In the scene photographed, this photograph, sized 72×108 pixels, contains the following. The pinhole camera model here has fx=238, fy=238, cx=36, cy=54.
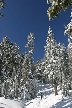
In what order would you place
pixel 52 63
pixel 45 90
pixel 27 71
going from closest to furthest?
pixel 52 63 → pixel 27 71 → pixel 45 90

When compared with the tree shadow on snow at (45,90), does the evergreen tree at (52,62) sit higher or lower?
higher

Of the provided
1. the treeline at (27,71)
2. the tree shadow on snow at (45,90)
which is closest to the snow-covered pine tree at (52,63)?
the treeline at (27,71)

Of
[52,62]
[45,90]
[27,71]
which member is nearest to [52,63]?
[52,62]

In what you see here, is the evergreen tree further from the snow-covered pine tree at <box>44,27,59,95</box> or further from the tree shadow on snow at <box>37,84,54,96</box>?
the tree shadow on snow at <box>37,84,54,96</box>

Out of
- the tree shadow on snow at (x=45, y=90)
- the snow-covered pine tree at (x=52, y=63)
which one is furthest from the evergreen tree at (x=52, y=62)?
the tree shadow on snow at (x=45, y=90)

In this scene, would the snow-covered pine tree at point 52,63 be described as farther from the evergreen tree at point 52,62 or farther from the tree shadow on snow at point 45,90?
the tree shadow on snow at point 45,90

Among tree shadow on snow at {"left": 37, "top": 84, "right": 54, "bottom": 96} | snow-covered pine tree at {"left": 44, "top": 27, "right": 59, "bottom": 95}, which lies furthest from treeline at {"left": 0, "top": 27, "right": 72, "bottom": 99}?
tree shadow on snow at {"left": 37, "top": 84, "right": 54, "bottom": 96}

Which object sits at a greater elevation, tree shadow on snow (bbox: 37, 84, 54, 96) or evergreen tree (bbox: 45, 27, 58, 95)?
evergreen tree (bbox: 45, 27, 58, 95)

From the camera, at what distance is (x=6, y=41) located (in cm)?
5853

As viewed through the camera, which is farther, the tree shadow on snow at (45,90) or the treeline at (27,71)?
the tree shadow on snow at (45,90)

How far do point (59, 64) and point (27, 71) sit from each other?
371 inches

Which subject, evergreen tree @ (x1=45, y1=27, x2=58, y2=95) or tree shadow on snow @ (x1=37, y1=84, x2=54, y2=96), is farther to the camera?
tree shadow on snow @ (x1=37, y1=84, x2=54, y2=96)

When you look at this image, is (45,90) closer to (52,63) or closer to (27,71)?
(27,71)

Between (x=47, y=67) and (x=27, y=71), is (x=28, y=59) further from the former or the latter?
(x=47, y=67)
